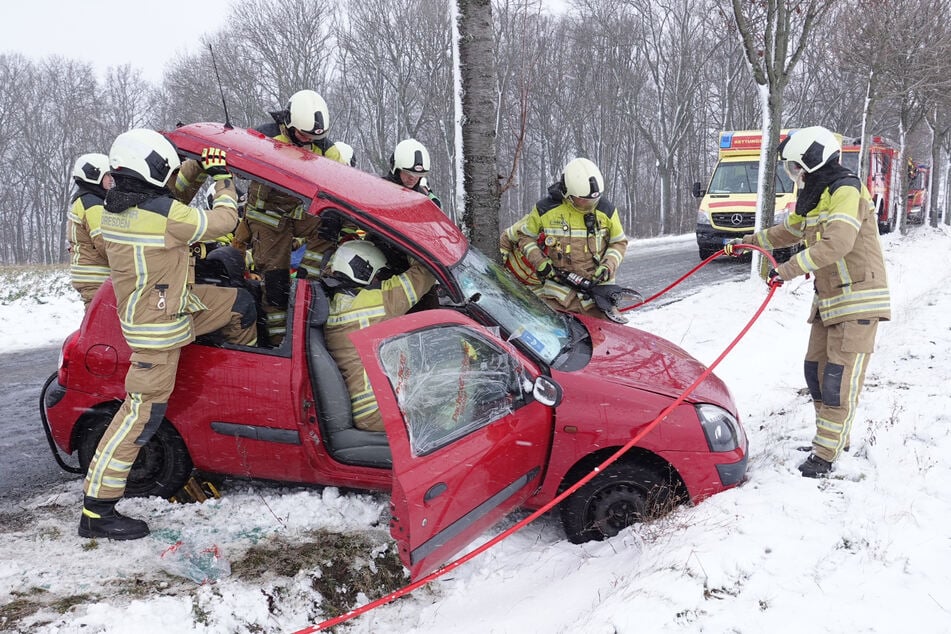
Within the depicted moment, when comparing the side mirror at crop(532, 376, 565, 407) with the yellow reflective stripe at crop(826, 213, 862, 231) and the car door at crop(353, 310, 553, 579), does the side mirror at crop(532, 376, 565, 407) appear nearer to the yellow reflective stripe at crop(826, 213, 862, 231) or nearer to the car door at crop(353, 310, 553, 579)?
the car door at crop(353, 310, 553, 579)

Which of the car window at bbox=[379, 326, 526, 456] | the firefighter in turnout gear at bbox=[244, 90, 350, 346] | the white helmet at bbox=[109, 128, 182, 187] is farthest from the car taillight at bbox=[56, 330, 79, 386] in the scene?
the car window at bbox=[379, 326, 526, 456]

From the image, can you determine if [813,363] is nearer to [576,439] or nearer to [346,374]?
[576,439]

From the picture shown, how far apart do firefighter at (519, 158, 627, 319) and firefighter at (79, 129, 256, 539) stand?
2607mm

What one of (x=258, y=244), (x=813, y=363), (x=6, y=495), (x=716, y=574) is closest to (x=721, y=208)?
(x=813, y=363)

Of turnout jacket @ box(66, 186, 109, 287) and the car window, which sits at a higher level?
turnout jacket @ box(66, 186, 109, 287)

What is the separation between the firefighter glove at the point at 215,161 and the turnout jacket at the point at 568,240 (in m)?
2.58

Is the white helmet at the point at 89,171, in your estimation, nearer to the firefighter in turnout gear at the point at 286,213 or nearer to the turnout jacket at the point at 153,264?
the firefighter in turnout gear at the point at 286,213

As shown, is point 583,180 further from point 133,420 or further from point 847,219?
point 133,420

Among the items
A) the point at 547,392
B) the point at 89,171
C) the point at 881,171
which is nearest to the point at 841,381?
the point at 547,392

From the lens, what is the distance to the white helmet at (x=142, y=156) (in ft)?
10.5

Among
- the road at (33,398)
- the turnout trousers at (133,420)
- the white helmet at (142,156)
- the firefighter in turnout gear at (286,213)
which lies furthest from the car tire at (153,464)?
the white helmet at (142,156)

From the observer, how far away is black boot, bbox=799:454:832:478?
3.70 meters

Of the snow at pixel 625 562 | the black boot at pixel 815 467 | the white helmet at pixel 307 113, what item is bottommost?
the snow at pixel 625 562

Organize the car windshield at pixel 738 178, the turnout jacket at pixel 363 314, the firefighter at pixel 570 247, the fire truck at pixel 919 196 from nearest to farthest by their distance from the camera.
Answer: the turnout jacket at pixel 363 314 < the firefighter at pixel 570 247 < the car windshield at pixel 738 178 < the fire truck at pixel 919 196
